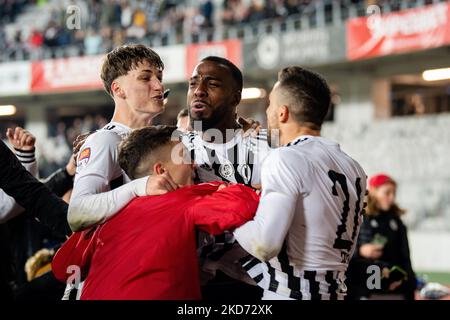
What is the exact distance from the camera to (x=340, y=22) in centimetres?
2017

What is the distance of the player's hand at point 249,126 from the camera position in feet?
14.5

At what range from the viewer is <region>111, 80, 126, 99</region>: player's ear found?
13.4 feet

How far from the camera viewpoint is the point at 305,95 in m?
3.46

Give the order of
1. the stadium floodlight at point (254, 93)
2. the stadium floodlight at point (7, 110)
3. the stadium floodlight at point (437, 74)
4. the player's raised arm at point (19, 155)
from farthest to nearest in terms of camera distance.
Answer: the stadium floodlight at point (7, 110) < the stadium floodlight at point (254, 93) < the stadium floodlight at point (437, 74) < the player's raised arm at point (19, 155)

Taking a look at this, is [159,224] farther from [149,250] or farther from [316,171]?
[316,171]

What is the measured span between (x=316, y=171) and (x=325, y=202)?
14cm

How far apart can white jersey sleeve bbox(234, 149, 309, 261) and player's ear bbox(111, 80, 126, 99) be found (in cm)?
113

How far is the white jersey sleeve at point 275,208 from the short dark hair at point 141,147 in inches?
20.4

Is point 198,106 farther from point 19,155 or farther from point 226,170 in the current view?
point 19,155

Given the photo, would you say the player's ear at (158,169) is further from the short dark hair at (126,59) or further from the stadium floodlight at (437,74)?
the stadium floodlight at (437,74)

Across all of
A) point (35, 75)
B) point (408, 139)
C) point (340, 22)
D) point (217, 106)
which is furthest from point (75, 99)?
point (217, 106)

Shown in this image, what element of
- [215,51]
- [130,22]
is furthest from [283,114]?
[130,22]

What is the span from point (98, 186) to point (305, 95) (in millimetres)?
1028

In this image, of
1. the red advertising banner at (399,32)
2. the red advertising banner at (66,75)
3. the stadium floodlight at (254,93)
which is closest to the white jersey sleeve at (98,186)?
the red advertising banner at (399,32)
